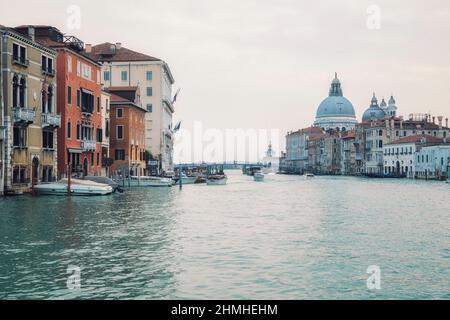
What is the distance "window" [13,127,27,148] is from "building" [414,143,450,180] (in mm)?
65870

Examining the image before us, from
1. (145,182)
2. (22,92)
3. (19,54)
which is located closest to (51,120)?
(22,92)

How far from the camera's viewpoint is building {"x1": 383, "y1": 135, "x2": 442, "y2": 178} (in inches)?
3954

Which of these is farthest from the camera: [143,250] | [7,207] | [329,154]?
[329,154]

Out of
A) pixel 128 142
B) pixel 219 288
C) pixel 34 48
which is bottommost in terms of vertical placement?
pixel 219 288

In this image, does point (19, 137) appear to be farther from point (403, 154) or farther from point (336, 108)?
point (336, 108)

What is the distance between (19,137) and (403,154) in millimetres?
81006

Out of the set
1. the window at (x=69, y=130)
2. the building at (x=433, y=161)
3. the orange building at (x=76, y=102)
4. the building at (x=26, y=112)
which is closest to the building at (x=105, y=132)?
the orange building at (x=76, y=102)

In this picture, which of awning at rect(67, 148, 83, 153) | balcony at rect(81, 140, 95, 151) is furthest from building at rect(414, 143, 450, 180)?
awning at rect(67, 148, 83, 153)

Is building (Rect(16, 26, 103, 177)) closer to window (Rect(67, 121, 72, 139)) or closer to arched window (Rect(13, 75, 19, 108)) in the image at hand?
window (Rect(67, 121, 72, 139))

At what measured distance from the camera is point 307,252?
16.1m

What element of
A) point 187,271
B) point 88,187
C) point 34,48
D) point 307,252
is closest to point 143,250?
point 187,271
